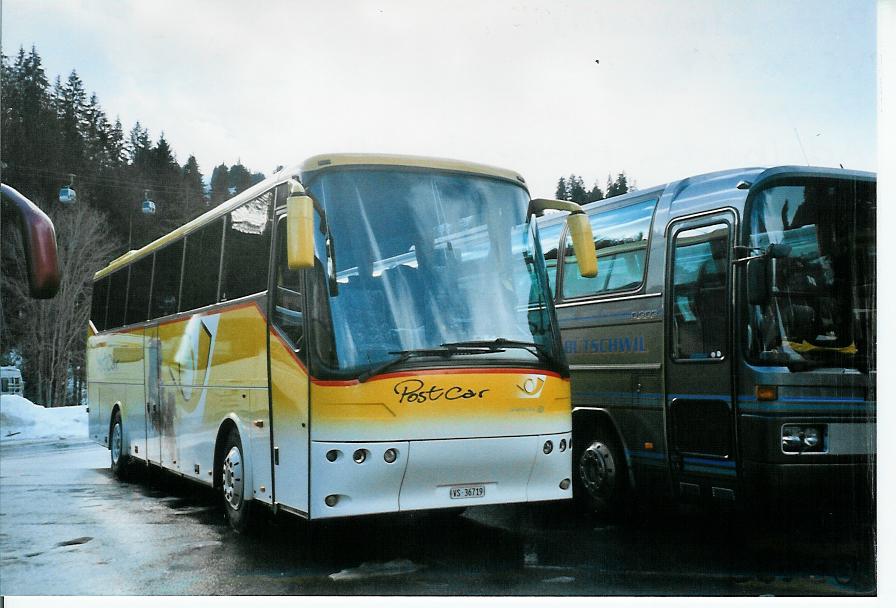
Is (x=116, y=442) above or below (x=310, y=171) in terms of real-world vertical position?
below

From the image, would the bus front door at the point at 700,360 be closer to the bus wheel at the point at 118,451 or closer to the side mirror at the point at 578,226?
the side mirror at the point at 578,226

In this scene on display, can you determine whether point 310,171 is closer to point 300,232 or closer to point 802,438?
point 300,232

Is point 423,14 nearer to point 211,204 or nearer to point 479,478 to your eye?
point 211,204

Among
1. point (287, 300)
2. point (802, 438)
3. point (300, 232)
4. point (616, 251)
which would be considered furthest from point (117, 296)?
point (802, 438)

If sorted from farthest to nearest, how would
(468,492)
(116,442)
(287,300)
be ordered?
(116,442) → (287,300) → (468,492)

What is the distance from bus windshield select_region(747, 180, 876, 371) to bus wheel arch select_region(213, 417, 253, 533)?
3.73 metres

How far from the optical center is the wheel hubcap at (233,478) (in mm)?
6648

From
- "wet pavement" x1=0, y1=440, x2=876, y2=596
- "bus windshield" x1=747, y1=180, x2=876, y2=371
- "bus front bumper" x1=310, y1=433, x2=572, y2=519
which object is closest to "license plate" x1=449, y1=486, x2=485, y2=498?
"bus front bumper" x1=310, y1=433, x2=572, y2=519

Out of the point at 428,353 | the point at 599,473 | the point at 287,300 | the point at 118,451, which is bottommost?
the point at 599,473

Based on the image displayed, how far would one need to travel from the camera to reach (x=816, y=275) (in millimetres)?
6297

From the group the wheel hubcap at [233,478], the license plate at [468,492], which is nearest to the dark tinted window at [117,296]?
the wheel hubcap at [233,478]

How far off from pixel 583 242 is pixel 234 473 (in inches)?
124

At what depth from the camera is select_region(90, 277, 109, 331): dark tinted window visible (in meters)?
7.02

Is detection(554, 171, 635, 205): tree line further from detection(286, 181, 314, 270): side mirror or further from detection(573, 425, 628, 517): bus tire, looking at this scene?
detection(286, 181, 314, 270): side mirror
